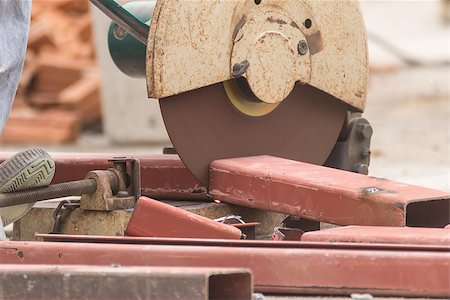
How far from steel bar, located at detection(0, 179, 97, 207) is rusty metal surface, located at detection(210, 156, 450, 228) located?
491 millimetres

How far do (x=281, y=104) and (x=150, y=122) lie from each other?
4.31 metres

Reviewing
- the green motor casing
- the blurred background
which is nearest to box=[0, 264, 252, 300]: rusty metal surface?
the green motor casing

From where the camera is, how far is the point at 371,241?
11.1 ft

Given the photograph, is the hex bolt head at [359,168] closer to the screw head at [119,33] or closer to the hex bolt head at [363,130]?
the hex bolt head at [363,130]

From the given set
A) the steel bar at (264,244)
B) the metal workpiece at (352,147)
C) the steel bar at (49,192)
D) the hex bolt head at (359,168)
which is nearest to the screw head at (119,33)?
the steel bar at (49,192)

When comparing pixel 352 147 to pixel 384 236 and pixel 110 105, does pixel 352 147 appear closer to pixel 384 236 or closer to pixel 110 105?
pixel 384 236

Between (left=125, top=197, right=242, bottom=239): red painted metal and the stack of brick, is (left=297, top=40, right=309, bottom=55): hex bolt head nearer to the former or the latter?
(left=125, top=197, right=242, bottom=239): red painted metal

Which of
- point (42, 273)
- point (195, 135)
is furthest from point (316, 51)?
point (42, 273)

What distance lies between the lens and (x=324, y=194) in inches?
157

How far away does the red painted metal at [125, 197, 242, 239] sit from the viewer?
12.4 ft

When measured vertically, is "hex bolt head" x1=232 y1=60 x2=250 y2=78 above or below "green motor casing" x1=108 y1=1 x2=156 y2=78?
below

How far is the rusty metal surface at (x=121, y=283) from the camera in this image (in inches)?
115

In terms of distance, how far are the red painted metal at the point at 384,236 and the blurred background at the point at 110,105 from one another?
2.49m

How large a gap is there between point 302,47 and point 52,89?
5983mm
